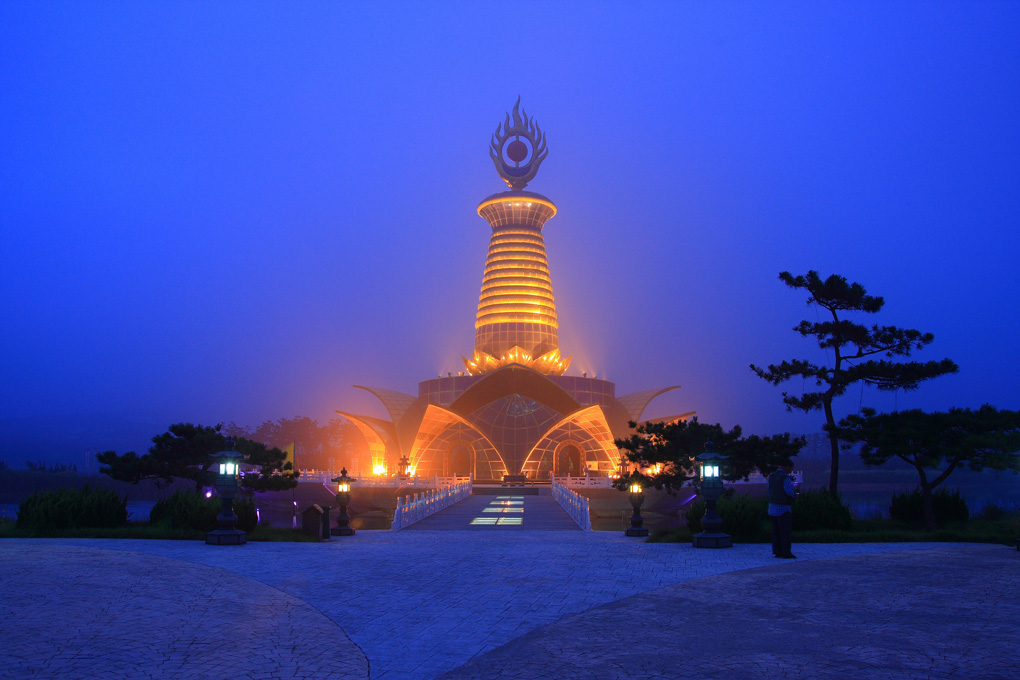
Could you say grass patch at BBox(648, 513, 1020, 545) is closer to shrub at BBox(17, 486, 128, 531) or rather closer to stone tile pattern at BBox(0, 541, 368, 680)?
stone tile pattern at BBox(0, 541, 368, 680)

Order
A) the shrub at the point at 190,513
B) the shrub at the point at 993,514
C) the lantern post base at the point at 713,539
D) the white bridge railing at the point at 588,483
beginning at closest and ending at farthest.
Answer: the lantern post base at the point at 713,539, the shrub at the point at 190,513, the shrub at the point at 993,514, the white bridge railing at the point at 588,483

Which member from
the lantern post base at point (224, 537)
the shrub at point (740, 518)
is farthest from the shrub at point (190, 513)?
the shrub at point (740, 518)

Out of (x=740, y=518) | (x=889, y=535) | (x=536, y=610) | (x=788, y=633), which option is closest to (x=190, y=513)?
(x=536, y=610)

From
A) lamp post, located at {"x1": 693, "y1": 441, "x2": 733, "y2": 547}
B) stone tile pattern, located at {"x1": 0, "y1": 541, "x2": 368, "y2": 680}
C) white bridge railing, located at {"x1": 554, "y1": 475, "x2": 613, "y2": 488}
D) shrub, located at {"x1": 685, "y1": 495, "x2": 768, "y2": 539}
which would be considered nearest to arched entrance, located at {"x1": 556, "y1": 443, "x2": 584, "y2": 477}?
white bridge railing, located at {"x1": 554, "y1": 475, "x2": 613, "y2": 488}

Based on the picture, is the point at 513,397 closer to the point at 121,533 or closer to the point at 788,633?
the point at 121,533

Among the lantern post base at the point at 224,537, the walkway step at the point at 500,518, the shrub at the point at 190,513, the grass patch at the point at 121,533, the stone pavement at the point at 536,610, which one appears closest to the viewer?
the stone pavement at the point at 536,610

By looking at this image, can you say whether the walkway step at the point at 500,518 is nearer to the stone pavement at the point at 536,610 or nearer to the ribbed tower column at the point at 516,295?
the stone pavement at the point at 536,610

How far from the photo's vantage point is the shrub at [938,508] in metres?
23.1

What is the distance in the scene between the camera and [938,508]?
23.4m

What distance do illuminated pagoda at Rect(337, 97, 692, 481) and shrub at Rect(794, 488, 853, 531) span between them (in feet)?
132

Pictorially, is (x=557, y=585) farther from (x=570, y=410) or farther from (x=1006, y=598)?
(x=570, y=410)

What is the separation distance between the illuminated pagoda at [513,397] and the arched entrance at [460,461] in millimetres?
91

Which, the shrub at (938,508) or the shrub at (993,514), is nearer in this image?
the shrub at (938,508)

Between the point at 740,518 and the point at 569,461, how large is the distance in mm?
47324
